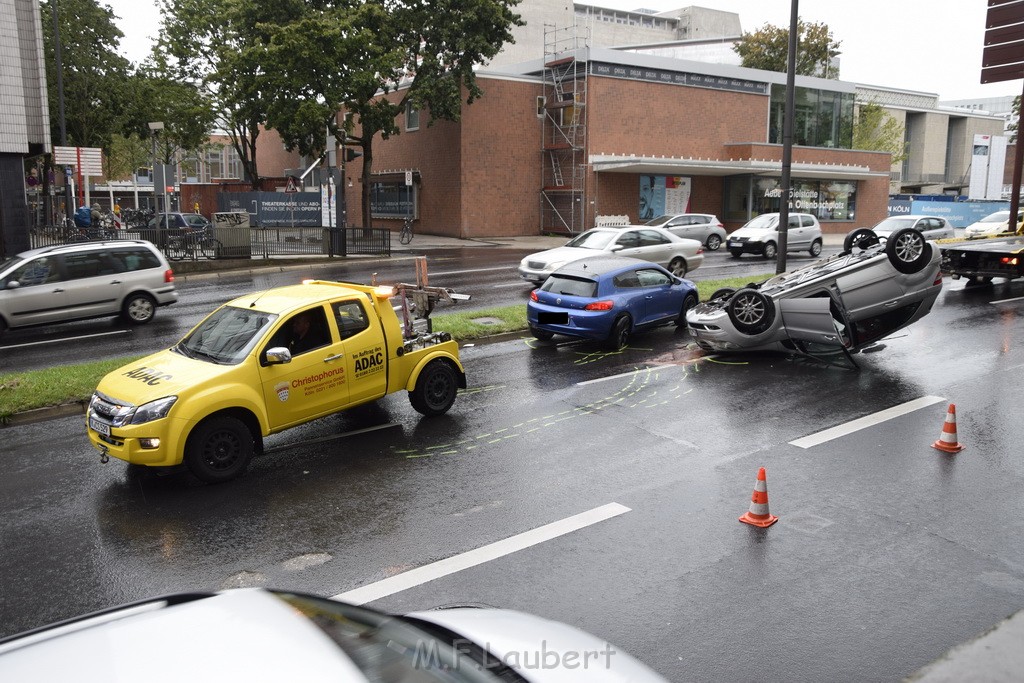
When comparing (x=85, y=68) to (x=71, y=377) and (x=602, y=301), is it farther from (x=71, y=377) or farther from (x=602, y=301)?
(x=602, y=301)

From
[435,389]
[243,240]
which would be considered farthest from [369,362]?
[243,240]

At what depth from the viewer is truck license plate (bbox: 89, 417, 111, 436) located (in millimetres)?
7643

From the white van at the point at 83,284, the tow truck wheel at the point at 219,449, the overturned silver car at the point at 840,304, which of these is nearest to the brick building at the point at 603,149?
the white van at the point at 83,284

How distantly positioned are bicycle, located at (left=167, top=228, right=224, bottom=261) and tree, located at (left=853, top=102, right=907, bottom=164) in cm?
5474

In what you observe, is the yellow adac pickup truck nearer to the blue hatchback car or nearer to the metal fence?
the blue hatchback car

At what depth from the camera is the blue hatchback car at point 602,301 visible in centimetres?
1355

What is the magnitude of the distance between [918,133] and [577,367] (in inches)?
3129

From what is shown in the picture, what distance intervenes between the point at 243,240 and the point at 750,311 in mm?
19264

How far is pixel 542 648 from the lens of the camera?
11.2 feet

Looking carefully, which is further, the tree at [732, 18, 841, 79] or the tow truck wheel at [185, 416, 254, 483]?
the tree at [732, 18, 841, 79]

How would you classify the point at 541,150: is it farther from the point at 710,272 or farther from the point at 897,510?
the point at 897,510

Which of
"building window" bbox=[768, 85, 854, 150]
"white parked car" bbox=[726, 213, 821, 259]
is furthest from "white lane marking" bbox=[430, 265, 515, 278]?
"building window" bbox=[768, 85, 854, 150]

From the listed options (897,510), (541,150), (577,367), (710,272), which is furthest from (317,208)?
(897,510)

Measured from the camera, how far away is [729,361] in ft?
43.0
